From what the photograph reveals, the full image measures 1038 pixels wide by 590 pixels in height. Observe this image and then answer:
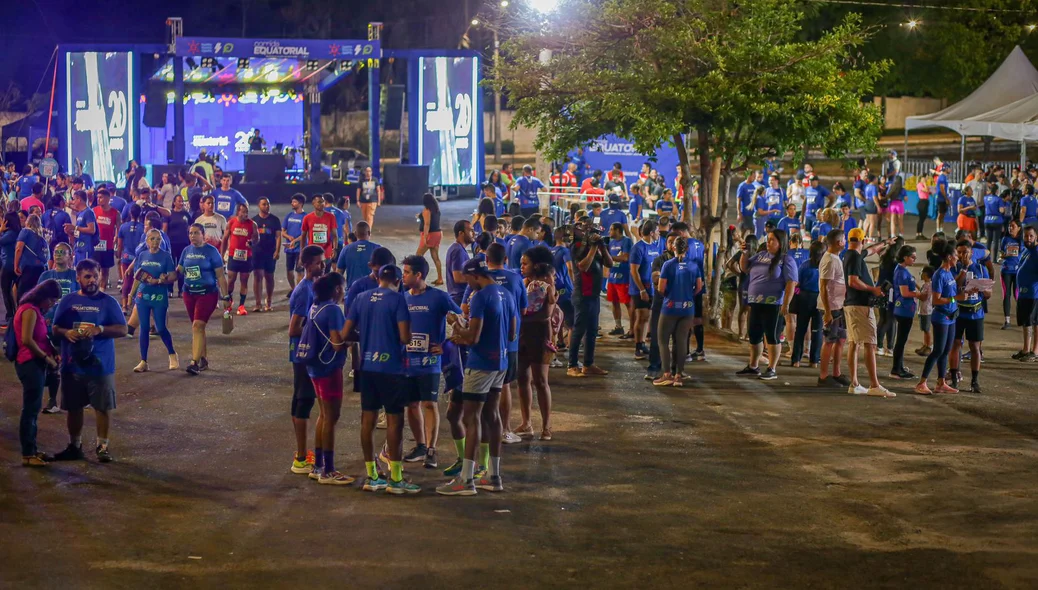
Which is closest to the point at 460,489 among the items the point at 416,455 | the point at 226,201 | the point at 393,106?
the point at 416,455

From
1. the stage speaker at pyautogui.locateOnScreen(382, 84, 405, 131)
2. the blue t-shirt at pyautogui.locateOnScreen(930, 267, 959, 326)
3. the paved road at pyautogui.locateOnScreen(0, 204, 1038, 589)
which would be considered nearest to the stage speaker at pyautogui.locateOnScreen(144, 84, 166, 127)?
the stage speaker at pyautogui.locateOnScreen(382, 84, 405, 131)

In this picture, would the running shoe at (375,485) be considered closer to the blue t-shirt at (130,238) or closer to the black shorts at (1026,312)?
the blue t-shirt at (130,238)

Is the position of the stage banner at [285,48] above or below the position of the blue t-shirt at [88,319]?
above

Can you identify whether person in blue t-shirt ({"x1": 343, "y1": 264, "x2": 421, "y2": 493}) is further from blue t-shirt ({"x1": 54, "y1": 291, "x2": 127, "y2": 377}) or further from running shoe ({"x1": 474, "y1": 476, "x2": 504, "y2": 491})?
blue t-shirt ({"x1": 54, "y1": 291, "x2": 127, "y2": 377})

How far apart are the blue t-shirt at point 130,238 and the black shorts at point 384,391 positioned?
955 centimetres

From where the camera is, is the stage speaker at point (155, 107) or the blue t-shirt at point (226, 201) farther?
the stage speaker at point (155, 107)

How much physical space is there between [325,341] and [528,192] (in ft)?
53.7

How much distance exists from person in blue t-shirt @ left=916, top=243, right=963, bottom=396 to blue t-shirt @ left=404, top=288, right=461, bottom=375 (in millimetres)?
6567

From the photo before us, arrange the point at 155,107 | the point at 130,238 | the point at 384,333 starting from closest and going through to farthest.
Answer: the point at 384,333, the point at 130,238, the point at 155,107

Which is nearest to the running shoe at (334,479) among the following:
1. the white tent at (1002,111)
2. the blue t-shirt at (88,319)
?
the blue t-shirt at (88,319)

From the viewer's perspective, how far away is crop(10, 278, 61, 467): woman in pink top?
9.80 meters

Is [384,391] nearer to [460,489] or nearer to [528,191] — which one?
[460,489]

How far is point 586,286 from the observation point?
13.7 m

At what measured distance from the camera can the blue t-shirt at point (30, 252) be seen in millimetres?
15594
